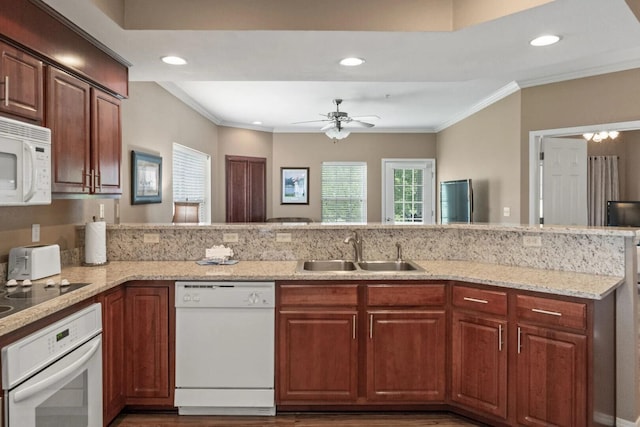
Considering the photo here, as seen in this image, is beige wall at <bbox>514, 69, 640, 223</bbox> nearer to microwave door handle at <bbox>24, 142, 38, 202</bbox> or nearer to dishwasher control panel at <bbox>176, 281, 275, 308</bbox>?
dishwasher control panel at <bbox>176, 281, 275, 308</bbox>

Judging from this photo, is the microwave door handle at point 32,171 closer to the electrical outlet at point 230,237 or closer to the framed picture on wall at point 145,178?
the electrical outlet at point 230,237

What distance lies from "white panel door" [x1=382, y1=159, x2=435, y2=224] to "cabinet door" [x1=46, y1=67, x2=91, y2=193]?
20.3ft

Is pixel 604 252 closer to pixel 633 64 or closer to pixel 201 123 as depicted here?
pixel 633 64

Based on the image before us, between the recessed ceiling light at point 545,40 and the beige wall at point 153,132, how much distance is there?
3261mm

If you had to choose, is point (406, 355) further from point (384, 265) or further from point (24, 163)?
point (24, 163)

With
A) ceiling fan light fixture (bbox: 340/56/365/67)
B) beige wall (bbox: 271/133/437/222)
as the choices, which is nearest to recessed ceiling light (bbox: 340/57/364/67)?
ceiling fan light fixture (bbox: 340/56/365/67)

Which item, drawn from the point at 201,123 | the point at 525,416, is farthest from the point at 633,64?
the point at 201,123

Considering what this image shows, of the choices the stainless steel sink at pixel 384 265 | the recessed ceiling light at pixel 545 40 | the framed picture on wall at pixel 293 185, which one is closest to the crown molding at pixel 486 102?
the recessed ceiling light at pixel 545 40

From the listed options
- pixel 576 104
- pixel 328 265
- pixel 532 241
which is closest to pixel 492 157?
pixel 576 104

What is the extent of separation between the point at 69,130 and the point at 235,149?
512 centimetres

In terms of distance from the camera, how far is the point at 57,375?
173cm

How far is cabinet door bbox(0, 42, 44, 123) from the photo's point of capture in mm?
1866

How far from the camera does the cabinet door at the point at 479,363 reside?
236 centimetres

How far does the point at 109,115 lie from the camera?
282 centimetres
